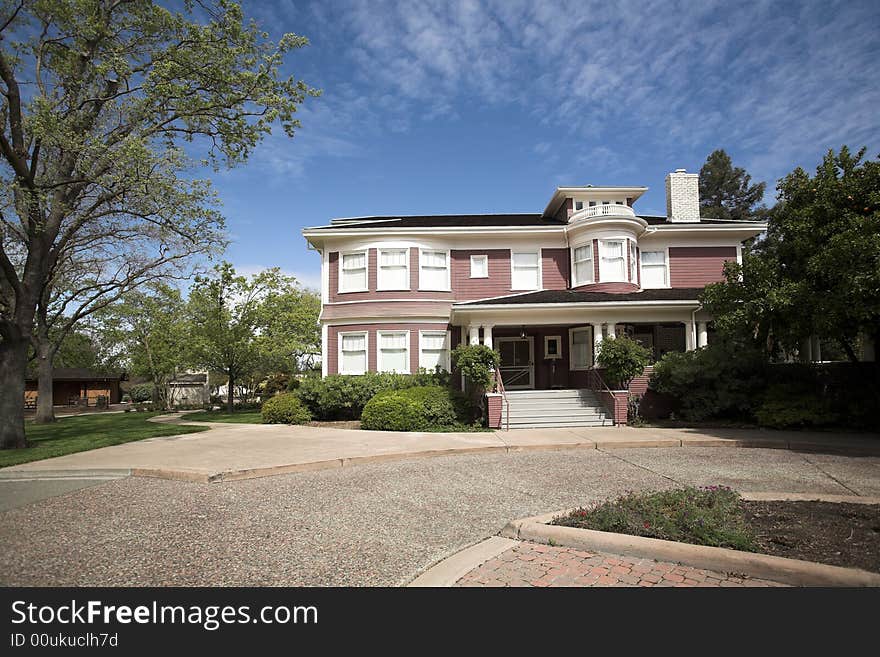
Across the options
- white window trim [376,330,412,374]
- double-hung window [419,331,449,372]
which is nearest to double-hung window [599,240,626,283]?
double-hung window [419,331,449,372]

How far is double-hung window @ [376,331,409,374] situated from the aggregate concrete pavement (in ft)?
31.6

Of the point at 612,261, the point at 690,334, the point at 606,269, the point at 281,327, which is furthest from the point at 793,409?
the point at 281,327

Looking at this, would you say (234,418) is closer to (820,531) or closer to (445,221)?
(445,221)

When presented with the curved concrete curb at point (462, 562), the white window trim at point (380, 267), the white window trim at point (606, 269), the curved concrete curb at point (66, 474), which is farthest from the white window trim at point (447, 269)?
the curved concrete curb at point (462, 562)

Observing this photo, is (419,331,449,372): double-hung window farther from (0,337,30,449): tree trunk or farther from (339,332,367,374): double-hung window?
(0,337,30,449): tree trunk

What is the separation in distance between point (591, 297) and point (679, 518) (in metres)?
14.0

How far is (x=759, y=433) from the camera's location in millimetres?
13148

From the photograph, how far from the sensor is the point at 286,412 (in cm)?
1800

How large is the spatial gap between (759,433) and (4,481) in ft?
53.4

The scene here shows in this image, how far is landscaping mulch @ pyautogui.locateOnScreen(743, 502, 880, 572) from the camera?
4086 millimetres

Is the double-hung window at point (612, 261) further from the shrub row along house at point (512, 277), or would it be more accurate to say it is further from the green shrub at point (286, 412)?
the green shrub at point (286, 412)

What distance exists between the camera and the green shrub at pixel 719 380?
14.9 m
